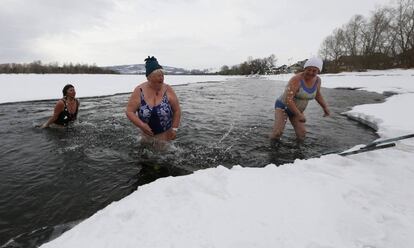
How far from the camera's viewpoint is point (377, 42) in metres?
57.5

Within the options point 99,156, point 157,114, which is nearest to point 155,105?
point 157,114

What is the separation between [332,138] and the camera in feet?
23.5

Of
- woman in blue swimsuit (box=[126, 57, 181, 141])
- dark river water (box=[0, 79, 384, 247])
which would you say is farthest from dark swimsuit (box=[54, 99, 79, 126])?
woman in blue swimsuit (box=[126, 57, 181, 141])

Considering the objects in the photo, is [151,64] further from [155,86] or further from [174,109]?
[174,109]

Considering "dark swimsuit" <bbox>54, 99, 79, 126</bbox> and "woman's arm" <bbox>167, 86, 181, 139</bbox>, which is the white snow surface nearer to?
"woman's arm" <bbox>167, 86, 181, 139</bbox>

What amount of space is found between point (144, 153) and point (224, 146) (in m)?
1.80

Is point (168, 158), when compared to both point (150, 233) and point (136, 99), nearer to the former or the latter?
point (136, 99)

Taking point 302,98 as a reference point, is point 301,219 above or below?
below

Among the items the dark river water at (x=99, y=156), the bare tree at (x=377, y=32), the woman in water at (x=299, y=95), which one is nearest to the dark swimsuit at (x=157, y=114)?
the dark river water at (x=99, y=156)

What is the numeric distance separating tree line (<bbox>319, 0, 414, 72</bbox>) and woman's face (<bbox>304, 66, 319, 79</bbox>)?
49.1 m

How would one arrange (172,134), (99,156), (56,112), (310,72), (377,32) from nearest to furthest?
(172,134) < (99,156) < (310,72) < (56,112) < (377,32)

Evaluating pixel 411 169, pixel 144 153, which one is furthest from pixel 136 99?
pixel 411 169

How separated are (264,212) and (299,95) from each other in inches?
176

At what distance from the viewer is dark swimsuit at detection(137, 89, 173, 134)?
519cm
